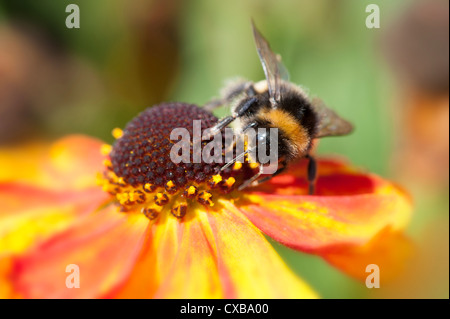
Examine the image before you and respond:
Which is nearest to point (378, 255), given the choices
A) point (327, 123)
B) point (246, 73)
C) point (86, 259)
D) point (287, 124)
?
point (327, 123)

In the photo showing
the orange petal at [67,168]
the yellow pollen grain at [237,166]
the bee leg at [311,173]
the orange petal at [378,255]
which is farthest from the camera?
the orange petal at [67,168]

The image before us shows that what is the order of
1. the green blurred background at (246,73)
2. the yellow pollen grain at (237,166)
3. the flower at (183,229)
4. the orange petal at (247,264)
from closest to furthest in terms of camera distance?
the orange petal at (247,264), the flower at (183,229), the yellow pollen grain at (237,166), the green blurred background at (246,73)

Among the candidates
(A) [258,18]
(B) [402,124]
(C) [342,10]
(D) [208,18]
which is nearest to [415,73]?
(B) [402,124]

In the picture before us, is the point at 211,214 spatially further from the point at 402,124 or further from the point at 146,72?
the point at 146,72

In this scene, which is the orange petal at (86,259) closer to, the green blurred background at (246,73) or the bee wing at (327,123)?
the bee wing at (327,123)

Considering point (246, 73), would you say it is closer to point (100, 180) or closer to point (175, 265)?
point (100, 180)

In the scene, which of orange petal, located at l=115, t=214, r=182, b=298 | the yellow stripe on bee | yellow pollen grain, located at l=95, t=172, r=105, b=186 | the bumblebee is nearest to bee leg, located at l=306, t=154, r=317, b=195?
the bumblebee

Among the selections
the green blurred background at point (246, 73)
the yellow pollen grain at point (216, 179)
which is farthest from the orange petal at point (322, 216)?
the green blurred background at point (246, 73)
